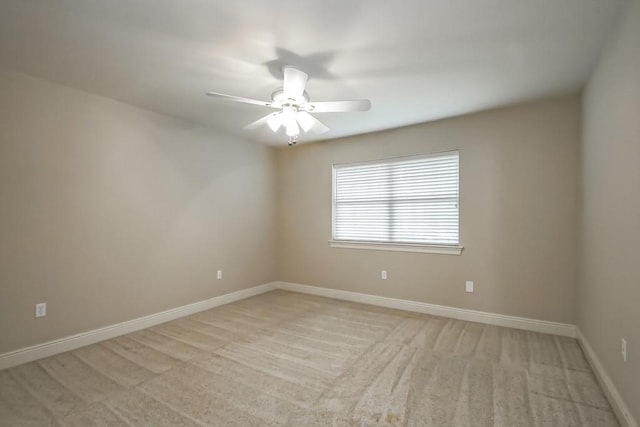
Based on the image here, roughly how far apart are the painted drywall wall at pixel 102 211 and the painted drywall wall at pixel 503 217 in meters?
2.05

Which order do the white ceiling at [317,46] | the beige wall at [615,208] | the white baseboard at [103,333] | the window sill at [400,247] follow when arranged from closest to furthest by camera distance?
1. the beige wall at [615,208]
2. the white ceiling at [317,46]
3. the white baseboard at [103,333]
4. the window sill at [400,247]

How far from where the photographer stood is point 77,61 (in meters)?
2.33

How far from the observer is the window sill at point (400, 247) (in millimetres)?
3628

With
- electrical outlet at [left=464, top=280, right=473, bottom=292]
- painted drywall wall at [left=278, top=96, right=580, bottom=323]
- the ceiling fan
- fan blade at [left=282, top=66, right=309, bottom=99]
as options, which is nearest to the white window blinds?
painted drywall wall at [left=278, top=96, right=580, bottom=323]

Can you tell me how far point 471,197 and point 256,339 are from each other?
2848 millimetres

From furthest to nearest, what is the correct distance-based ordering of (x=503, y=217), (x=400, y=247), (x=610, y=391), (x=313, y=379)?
(x=400, y=247)
(x=503, y=217)
(x=313, y=379)
(x=610, y=391)

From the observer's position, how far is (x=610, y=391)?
194 centimetres

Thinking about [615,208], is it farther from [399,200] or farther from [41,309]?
[41,309]

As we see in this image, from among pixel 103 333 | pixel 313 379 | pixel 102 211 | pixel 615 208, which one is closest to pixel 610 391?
pixel 615 208

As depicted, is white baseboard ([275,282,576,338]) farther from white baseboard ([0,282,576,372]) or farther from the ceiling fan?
the ceiling fan

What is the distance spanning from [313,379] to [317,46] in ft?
7.92

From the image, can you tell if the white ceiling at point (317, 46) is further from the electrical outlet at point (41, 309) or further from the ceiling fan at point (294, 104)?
the electrical outlet at point (41, 309)

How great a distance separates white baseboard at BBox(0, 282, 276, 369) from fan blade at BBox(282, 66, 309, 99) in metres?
2.86

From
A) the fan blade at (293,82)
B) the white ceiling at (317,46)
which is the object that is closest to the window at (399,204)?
the white ceiling at (317,46)
